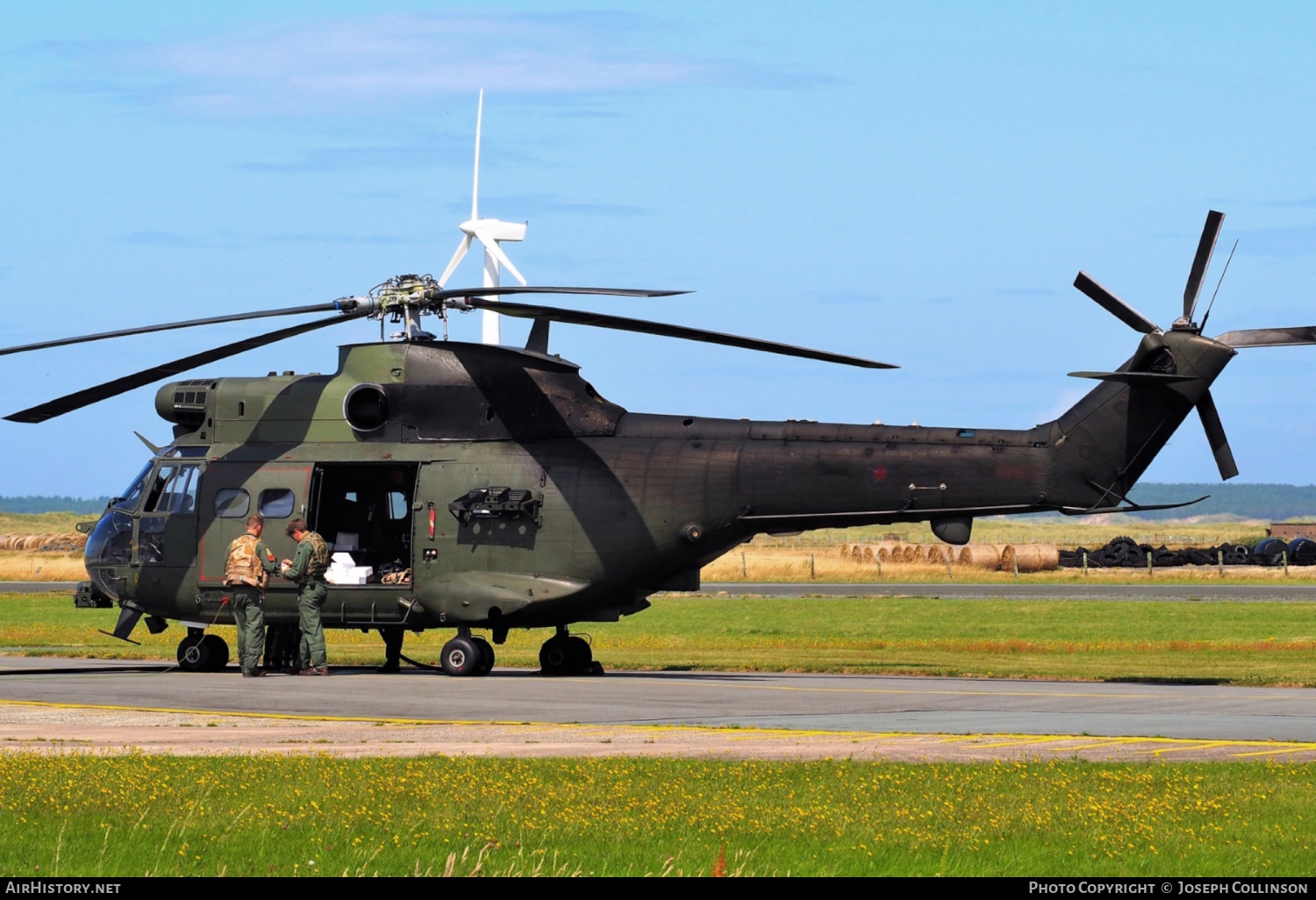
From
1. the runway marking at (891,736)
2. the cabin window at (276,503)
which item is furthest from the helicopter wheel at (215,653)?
the runway marking at (891,736)

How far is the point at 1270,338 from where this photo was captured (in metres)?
22.9

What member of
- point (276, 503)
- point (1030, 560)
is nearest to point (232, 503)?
point (276, 503)

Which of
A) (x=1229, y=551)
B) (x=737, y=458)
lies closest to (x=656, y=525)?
(x=737, y=458)

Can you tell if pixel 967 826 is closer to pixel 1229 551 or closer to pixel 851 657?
pixel 851 657

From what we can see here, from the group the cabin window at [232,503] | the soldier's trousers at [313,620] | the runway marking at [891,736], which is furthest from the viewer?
the cabin window at [232,503]

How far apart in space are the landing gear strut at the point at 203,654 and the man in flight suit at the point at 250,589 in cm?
196

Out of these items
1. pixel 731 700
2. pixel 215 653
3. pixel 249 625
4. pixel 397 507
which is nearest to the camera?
pixel 731 700

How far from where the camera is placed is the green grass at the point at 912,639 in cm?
2972

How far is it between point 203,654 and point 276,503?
327cm

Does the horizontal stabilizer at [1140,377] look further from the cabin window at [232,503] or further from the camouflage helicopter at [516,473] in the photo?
the cabin window at [232,503]

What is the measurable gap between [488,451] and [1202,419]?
10.8m

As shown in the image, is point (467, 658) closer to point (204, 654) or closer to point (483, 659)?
point (483, 659)

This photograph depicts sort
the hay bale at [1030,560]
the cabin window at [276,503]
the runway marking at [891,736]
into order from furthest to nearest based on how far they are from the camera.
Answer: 1. the hay bale at [1030,560]
2. the cabin window at [276,503]
3. the runway marking at [891,736]

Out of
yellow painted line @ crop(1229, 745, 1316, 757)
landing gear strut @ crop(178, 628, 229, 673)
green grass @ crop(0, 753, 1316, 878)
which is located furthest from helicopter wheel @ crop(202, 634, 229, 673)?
yellow painted line @ crop(1229, 745, 1316, 757)
